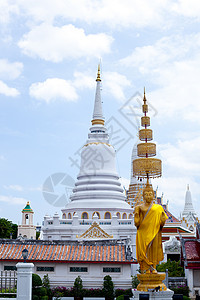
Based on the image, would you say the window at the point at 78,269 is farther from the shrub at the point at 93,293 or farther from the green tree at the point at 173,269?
the green tree at the point at 173,269

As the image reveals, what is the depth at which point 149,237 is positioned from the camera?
14.1m

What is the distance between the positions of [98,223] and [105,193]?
209 inches

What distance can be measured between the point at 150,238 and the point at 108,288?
9.43 m

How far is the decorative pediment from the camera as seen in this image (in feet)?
119

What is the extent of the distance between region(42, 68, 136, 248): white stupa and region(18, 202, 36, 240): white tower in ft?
58.5

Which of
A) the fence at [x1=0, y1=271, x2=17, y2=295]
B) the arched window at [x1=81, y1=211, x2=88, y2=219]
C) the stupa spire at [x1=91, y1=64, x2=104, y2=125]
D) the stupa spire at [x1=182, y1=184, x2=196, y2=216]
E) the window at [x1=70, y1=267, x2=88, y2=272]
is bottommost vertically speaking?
the fence at [x1=0, y1=271, x2=17, y2=295]

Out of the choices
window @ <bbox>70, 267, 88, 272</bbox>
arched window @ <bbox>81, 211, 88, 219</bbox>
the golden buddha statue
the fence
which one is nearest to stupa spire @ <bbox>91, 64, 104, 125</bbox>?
arched window @ <bbox>81, 211, 88, 219</bbox>

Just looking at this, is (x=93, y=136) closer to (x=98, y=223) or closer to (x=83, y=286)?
(x=98, y=223)

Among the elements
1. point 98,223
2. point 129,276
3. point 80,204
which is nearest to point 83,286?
point 129,276

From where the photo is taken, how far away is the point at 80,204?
41406 millimetres

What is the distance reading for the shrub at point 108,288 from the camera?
2214 cm

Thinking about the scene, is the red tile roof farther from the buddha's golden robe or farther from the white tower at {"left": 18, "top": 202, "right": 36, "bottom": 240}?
the white tower at {"left": 18, "top": 202, "right": 36, "bottom": 240}

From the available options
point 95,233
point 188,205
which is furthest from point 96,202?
point 188,205

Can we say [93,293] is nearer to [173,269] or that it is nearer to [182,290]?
[182,290]
